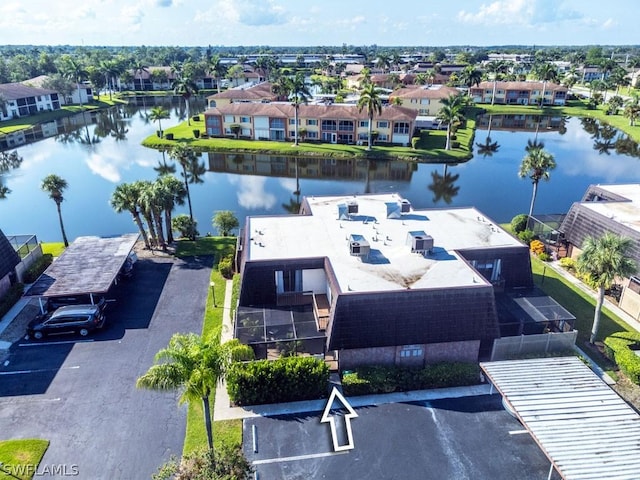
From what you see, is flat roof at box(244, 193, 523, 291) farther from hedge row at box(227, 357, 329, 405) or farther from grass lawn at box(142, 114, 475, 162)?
grass lawn at box(142, 114, 475, 162)

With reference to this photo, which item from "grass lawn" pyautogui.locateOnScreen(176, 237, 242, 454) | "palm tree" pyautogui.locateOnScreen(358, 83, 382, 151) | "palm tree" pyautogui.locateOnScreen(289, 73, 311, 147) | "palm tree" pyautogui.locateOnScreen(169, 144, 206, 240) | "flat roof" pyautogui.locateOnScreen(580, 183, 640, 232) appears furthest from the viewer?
"palm tree" pyautogui.locateOnScreen(289, 73, 311, 147)

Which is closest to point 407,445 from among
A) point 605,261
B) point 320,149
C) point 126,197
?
point 605,261

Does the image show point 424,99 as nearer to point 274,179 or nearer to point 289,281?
point 274,179

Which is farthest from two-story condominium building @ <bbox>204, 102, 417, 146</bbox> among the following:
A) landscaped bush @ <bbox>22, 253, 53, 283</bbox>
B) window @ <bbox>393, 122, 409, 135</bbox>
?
landscaped bush @ <bbox>22, 253, 53, 283</bbox>

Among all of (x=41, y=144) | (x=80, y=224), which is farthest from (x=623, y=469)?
(x=41, y=144)

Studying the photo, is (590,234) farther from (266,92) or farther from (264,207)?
(266,92)

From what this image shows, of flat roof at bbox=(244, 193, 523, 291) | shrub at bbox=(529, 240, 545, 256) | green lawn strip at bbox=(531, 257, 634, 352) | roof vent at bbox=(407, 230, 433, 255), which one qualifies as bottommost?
green lawn strip at bbox=(531, 257, 634, 352)

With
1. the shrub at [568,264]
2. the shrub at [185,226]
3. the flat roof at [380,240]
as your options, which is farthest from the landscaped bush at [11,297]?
the shrub at [568,264]

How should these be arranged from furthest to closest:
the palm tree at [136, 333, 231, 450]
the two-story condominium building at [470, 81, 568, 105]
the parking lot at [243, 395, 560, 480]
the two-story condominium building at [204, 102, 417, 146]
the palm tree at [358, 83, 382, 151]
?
the two-story condominium building at [470, 81, 568, 105] < the two-story condominium building at [204, 102, 417, 146] < the palm tree at [358, 83, 382, 151] < the parking lot at [243, 395, 560, 480] < the palm tree at [136, 333, 231, 450]
